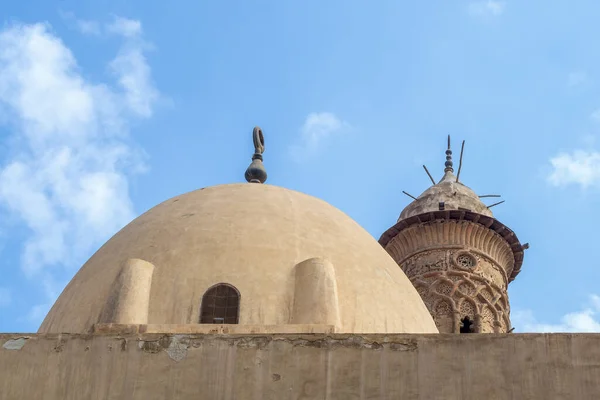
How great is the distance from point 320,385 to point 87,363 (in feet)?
5.45

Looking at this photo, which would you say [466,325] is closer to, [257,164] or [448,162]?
[448,162]

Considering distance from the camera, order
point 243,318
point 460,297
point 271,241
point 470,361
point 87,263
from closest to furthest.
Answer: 1. point 470,361
2. point 243,318
3. point 271,241
4. point 87,263
5. point 460,297

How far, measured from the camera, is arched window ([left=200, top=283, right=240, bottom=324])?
8.01 m

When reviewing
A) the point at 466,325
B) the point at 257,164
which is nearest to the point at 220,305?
the point at 257,164

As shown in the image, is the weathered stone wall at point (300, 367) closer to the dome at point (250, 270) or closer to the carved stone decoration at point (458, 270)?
the dome at point (250, 270)

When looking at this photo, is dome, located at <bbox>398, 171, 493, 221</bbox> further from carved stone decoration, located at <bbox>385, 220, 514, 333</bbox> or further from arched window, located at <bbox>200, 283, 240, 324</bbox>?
arched window, located at <bbox>200, 283, 240, 324</bbox>

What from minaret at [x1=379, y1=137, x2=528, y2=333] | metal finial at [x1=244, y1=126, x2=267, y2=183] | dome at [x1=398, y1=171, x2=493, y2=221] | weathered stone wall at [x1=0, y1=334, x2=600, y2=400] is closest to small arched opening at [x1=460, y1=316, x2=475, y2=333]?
minaret at [x1=379, y1=137, x2=528, y2=333]

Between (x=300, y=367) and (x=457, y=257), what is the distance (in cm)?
777

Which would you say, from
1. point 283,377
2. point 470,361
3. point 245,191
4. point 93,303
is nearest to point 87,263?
point 93,303

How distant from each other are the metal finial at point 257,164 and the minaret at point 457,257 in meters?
4.11

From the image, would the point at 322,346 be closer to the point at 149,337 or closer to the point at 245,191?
the point at 149,337

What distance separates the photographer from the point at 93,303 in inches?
334

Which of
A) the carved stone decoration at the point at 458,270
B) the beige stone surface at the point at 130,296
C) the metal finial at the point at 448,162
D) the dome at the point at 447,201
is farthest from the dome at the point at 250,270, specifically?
the metal finial at the point at 448,162

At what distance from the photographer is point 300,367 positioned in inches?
262
